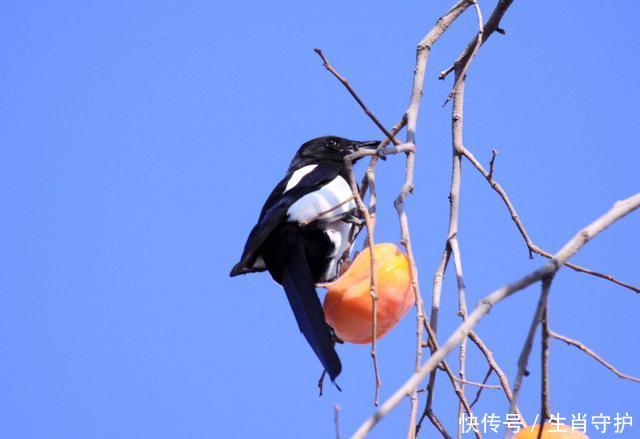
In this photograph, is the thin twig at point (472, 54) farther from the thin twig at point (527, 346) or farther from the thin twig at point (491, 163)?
the thin twig at point (527, 346)

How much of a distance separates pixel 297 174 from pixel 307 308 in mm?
862

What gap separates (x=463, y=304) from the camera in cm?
214

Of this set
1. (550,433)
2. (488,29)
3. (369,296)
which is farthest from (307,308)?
(488,29)

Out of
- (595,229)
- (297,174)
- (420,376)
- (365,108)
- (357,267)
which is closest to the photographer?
(420,376)

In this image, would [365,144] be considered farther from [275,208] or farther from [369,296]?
[369,296]

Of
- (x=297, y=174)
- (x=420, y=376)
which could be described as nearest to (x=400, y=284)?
(x=420, y=376)

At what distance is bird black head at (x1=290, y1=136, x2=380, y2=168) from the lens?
348 centimetres

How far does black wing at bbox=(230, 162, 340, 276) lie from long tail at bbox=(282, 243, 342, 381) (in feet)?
0.34

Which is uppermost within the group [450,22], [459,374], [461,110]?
[450,22]

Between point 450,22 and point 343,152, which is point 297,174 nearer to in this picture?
point 343,152

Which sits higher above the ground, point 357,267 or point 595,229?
point 357,267

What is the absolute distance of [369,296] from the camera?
2.14 metres

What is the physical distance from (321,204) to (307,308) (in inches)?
20.5

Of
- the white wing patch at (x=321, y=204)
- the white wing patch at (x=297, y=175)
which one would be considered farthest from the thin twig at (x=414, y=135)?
the white wing patch at (x=297, y=175)
